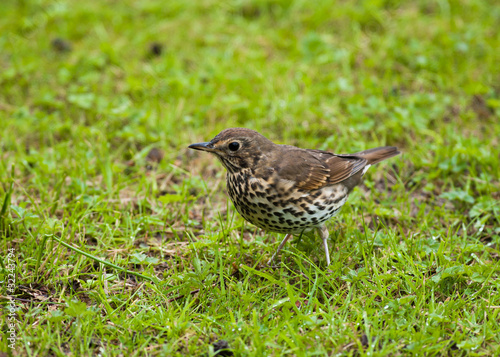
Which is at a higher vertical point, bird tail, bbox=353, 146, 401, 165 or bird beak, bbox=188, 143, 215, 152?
bird beak, bbox=188, 143, 215, 152

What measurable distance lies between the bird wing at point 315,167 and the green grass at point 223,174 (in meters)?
0.39

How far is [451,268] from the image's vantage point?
376 cm

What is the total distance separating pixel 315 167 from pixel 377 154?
81 centimetres

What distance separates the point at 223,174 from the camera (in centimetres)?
528

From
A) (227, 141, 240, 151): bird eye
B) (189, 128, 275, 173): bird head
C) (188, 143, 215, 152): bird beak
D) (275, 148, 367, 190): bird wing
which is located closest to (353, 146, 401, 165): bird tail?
(275, 148, 367, 190): bird wing

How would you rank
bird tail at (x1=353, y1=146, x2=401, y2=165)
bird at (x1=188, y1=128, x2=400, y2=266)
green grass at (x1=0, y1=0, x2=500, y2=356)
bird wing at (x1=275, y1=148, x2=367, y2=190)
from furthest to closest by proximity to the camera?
bird tail at (x1=353, y1=146, x2=401, y2=165) < bird wing at (x1=275, y1=148, x2=367, y2=190) < bird at (x1=188, y1=128, x2=400, y2=266) < green grass at (x1=0, y1=0, x2=500, y2=356)

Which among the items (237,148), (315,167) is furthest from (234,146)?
(315,167)

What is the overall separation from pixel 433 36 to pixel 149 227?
486cm

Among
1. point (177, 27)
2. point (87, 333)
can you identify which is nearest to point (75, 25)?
point (177, 27)

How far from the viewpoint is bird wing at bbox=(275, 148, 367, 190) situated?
4.02 metres

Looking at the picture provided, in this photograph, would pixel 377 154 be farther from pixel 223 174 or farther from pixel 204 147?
pixel 204 147

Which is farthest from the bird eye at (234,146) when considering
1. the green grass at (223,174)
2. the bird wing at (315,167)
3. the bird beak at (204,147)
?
the green grass at (223,174)

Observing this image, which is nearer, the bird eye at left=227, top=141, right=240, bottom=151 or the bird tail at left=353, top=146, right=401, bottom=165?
the bird eye at left=227, top=141, right=240, bottom=151

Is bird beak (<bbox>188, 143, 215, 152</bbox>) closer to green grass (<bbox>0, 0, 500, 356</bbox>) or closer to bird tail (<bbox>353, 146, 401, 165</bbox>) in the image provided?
green grass (<bbox>0, 0, 500, 356</bbox>)
